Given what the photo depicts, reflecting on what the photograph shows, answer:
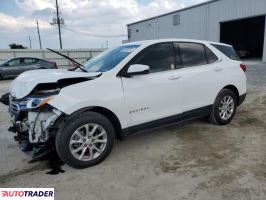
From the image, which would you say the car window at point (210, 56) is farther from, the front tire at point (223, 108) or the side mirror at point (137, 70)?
the side mirror at point (137, 70)

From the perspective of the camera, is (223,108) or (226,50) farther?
(226,50)

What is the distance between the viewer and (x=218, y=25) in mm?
23062

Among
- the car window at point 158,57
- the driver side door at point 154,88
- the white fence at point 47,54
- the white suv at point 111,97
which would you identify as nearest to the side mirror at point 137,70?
the white suv at point 111,97

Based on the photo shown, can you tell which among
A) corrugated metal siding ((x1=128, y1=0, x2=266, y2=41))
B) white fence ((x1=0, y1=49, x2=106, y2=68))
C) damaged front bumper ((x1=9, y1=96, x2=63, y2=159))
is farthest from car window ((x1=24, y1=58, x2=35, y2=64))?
corrugated metal siding ((x1=128, y1=0, x2=266, y2=41))

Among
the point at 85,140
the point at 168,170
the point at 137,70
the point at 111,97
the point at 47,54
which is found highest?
the point at 47,54

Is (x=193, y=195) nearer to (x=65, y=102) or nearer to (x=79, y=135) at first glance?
(x=79, y=135)

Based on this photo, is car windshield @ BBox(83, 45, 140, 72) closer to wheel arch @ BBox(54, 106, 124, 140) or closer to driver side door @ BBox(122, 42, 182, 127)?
driver side door @ BBox(122, 42, 182, 127)

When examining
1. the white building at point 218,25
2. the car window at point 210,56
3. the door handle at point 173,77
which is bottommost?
the door handle at point 173,77

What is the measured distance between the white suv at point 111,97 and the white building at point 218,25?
1794 cm

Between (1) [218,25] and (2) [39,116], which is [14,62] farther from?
(1) [218,25]

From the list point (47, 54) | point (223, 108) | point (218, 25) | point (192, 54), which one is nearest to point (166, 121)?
point (192, 54)

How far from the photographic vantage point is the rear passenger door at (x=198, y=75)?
4.45 m

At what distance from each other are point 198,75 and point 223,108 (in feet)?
3.39

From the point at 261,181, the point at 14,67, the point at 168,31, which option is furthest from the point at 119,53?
the point at 168,31
